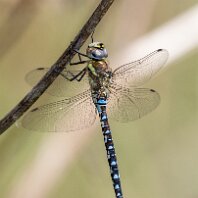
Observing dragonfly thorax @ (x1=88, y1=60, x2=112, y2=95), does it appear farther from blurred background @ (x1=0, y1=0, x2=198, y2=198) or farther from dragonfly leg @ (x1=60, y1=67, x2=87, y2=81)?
blurred background @ (x1=0, y1=0, x2=198, y2=198)

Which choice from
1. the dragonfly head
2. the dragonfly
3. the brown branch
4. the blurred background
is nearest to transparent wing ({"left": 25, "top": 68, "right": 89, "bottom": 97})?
the dragonfly

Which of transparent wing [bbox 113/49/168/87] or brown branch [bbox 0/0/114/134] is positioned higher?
Result: transparent wing [bbox 113/49/168/87]

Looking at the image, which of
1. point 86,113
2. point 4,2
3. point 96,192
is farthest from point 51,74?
point 96,192

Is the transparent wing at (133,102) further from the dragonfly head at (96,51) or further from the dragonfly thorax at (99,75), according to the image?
the dragonfly head at (96,51)

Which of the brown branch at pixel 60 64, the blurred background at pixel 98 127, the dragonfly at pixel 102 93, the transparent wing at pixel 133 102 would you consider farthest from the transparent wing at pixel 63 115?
the brown branch at pixel 60 64

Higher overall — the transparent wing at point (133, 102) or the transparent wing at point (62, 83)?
the transparent wing at point (62, 83)

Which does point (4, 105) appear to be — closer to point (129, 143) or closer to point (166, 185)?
point (129, 143)

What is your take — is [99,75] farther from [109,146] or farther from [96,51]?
[109,146]
